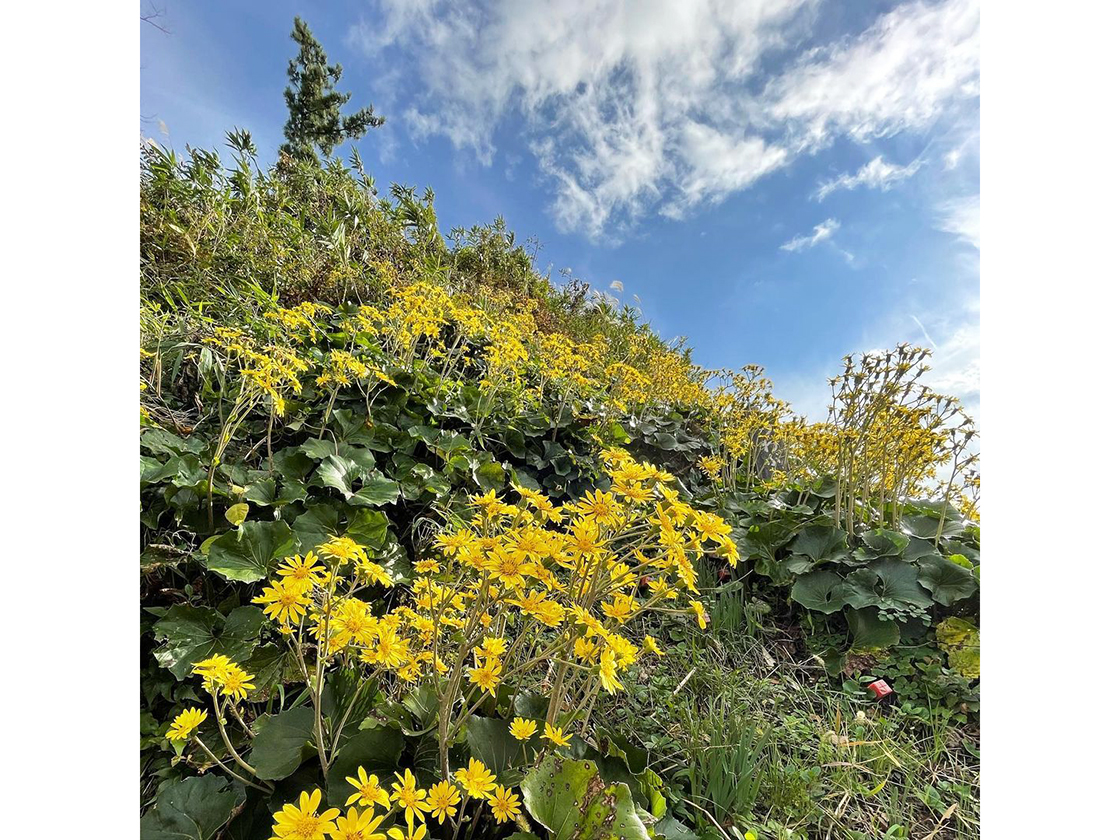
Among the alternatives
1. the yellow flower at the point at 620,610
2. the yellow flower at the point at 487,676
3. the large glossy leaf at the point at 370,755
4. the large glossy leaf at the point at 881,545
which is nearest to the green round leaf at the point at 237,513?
the large glossy leaf at the point at 370,755

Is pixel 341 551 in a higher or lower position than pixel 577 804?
higher

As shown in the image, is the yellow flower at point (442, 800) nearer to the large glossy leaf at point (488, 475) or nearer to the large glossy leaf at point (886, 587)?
the large glossy leaf at point (488, 475)

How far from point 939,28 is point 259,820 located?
1864 millimetres

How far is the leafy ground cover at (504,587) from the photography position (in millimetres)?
565

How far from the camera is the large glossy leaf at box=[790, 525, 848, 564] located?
1.42m

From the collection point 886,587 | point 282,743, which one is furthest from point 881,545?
point 282,743

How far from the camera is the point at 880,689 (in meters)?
1.13

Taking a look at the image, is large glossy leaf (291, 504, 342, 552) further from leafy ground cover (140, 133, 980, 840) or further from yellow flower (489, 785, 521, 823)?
yellow flower (489, 785, 521, 823)

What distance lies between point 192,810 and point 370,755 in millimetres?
216

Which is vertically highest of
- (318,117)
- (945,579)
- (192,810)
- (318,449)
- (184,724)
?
(318,117)

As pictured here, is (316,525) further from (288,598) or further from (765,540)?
(765,540)

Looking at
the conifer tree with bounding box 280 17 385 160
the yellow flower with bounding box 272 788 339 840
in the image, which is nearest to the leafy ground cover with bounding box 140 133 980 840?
the yellow flower with bounding box 272 788 339 840

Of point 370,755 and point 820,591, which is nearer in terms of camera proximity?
point 370,755
